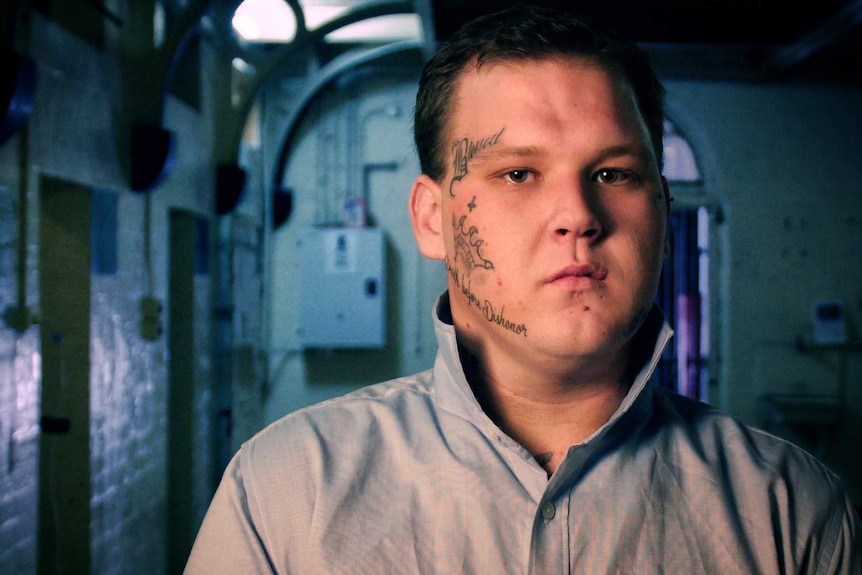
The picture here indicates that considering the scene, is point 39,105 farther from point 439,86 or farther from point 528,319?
point 528,319

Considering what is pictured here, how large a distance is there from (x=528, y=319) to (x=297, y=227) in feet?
12.4

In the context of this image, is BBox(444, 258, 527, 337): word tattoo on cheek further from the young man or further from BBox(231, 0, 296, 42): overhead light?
BBox(231, 0, 296, 42): overhead light

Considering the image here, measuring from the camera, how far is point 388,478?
0.89 meters

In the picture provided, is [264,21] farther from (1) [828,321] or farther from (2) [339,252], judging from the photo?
(1) [828,321]

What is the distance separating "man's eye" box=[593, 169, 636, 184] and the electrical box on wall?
334cm

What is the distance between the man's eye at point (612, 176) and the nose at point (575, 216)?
2.1 inches

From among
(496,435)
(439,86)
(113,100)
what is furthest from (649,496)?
(113,100)

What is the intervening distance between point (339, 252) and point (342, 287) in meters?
0.24

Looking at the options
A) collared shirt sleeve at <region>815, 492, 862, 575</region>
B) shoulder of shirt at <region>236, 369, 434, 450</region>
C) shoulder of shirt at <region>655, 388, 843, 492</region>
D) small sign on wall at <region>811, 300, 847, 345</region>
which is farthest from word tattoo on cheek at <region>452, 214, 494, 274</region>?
small sign on wall at <region>811, 300, 847, 345</region>

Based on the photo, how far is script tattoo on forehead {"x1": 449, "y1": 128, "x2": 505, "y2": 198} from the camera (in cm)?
90

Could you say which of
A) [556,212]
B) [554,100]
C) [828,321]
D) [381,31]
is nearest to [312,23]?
[381,31]

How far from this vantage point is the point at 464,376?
907mm

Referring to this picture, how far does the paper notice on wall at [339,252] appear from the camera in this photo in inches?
165

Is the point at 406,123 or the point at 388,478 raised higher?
the point at 406,123
